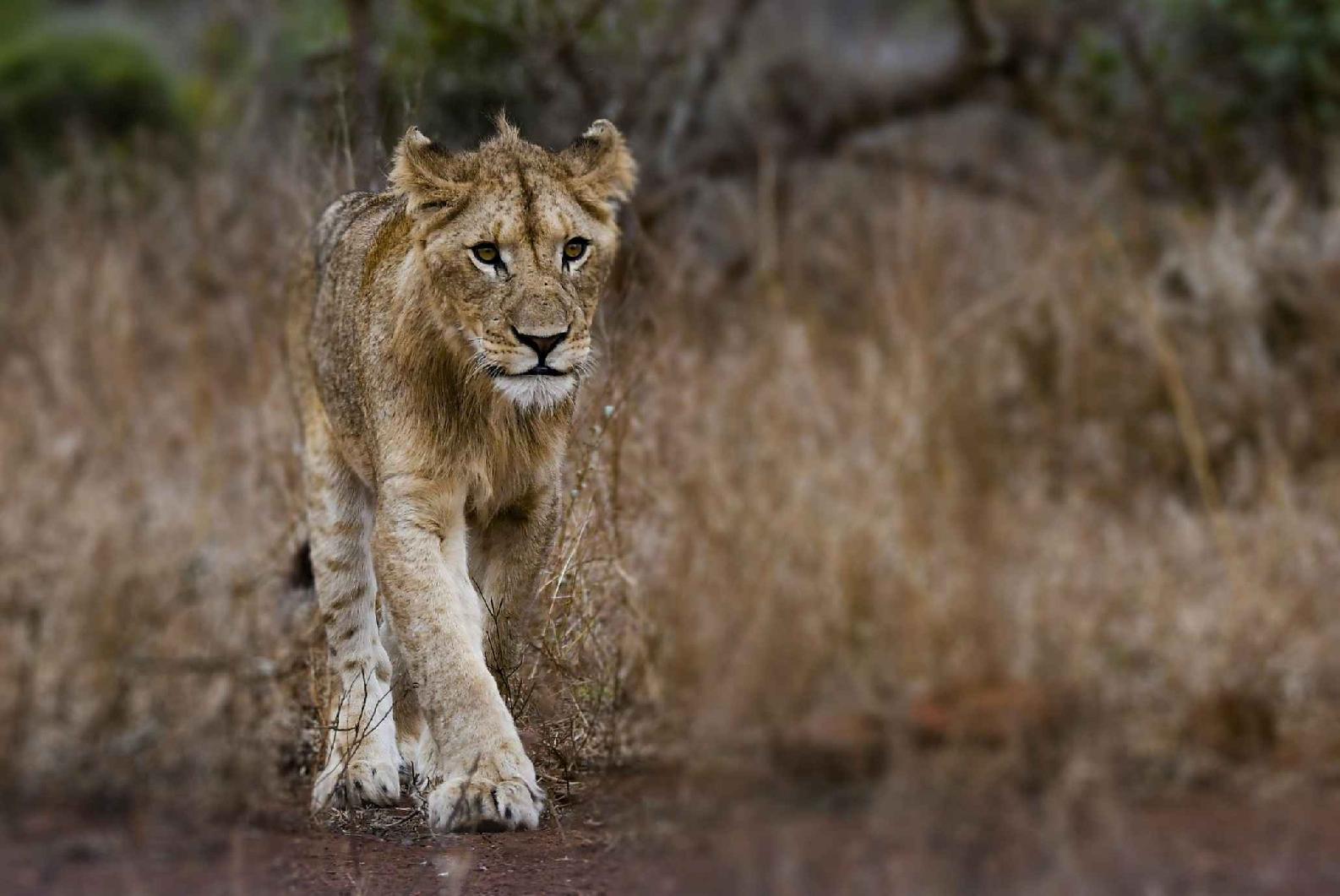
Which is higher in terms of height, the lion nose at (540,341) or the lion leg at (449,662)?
the lion nose at (540,341)

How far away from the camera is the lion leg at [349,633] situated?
3.79 meters

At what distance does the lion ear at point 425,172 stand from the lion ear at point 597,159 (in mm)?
230

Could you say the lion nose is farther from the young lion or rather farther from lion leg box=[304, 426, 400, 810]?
lion leg box=[304, 426, 400, 810]

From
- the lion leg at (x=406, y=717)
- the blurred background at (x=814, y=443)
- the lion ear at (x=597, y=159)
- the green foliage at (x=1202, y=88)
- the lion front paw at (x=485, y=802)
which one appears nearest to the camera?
the lion front paw at (x=485, y=802)

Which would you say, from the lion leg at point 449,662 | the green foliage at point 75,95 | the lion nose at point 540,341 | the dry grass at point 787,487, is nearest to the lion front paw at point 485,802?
the lion leg at point 449,662

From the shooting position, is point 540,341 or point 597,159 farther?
point 597,159

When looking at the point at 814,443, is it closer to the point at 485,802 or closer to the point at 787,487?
the point at 787,487

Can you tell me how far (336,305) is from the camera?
4227mm

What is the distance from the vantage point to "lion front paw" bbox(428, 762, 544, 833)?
3.13 meters

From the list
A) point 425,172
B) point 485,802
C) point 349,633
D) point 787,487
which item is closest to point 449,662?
point 485,802

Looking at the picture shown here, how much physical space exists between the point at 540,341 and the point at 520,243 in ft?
0.69

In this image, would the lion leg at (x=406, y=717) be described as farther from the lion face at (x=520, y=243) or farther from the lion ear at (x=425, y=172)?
the lion ear at (x=425, y=172)

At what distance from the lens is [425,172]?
3.36m

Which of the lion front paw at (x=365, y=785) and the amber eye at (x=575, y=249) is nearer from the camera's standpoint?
the amber eye at (x=575, y=249)
